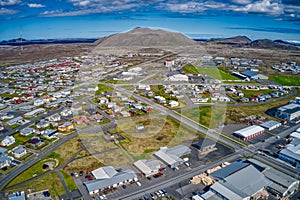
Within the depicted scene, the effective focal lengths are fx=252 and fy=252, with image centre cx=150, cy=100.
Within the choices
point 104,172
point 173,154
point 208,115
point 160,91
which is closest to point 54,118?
point 104,172

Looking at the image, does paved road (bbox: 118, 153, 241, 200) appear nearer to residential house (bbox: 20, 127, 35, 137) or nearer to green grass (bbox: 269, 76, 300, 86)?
residential house (bbox: 20, 127, 35, 137)

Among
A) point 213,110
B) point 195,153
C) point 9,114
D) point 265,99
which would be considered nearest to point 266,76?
point 265,99

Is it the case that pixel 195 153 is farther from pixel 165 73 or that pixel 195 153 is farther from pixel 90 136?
pixel 165 73

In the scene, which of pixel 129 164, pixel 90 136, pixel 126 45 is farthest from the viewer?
pixel 126 45

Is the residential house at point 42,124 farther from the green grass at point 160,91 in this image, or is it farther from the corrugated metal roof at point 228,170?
the corrugated metal roof at point 228,170

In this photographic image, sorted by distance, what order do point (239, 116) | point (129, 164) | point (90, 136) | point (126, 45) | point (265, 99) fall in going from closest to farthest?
point (129, 164) < point (90, 136) < point (239, 116) < point (265, 99) < point (126, 45)

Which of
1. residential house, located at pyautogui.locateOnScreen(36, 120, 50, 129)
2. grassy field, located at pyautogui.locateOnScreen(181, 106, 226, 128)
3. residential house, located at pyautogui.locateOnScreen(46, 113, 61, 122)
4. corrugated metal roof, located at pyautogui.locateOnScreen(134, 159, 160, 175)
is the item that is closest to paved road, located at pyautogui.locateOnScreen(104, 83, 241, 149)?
grassy field, located at pyautogui.locateOnScreen(181, 106, 226, 128)

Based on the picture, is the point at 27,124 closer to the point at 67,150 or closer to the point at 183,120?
the point at 67,150

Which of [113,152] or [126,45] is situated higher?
[126,45]
